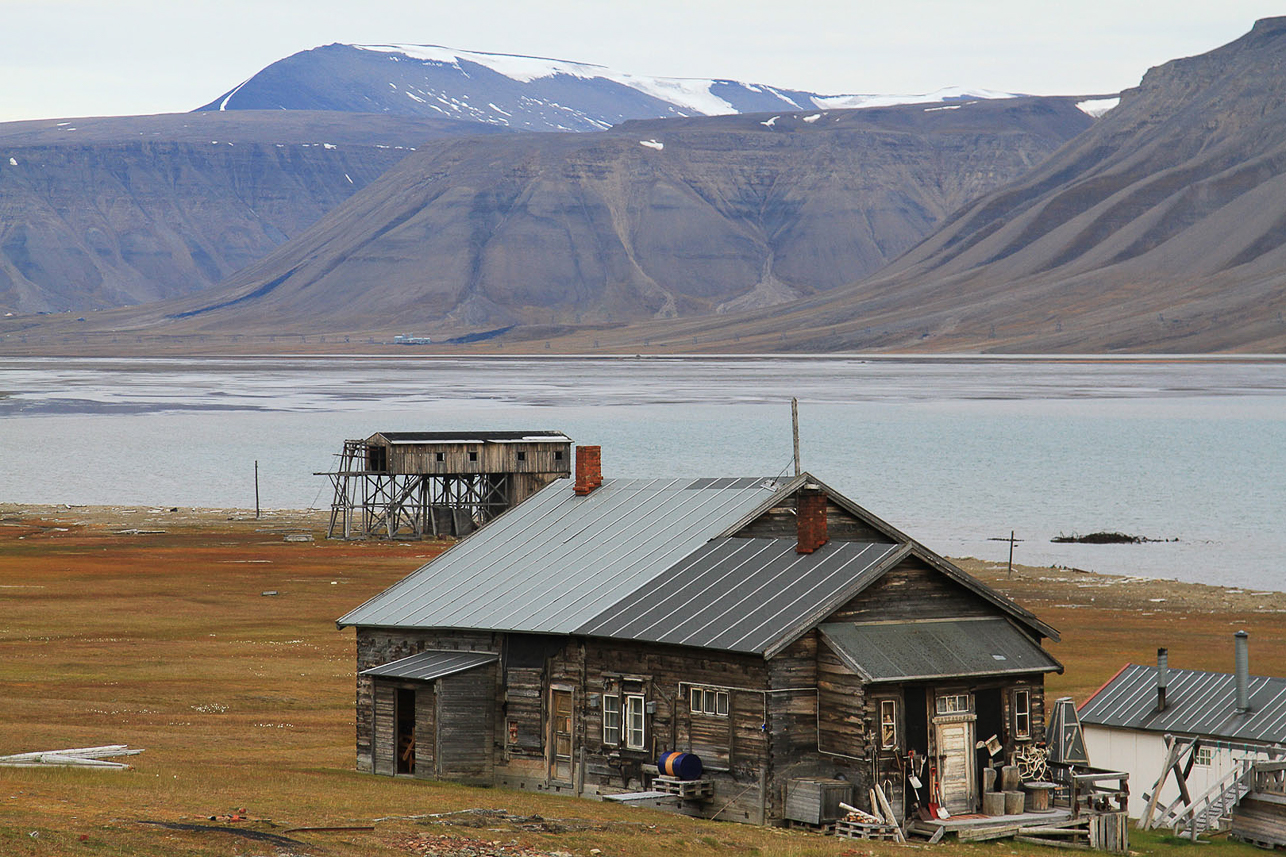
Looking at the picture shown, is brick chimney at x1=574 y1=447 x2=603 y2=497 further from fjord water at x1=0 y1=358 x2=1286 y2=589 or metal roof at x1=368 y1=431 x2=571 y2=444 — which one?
metal roof at x1=368 y1=431 x2=571 y2=444

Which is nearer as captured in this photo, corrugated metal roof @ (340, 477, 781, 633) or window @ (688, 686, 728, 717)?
window @ (688, 686, 728, 717)

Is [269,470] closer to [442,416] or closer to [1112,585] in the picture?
[442,416]

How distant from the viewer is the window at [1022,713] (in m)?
25.2

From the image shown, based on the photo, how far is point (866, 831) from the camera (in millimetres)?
23125

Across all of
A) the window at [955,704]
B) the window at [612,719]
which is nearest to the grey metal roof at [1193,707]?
the window at [955,704]

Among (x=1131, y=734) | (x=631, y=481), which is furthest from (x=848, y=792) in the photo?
(x=631, y=481)

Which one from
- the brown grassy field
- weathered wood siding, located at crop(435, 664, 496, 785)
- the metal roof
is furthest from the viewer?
the metal roof

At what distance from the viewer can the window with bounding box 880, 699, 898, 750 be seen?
23.7 metres

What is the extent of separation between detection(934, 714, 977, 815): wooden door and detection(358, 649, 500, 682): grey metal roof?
23.9 feet

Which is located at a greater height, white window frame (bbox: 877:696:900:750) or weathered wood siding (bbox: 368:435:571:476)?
weathered wood siding (bbox: 368:435:571:476)

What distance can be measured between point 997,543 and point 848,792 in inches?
2219

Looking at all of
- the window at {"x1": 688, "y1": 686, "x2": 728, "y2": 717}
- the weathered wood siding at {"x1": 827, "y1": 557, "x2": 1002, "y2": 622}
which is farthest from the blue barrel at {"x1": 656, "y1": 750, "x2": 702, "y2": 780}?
the weathered wood siding at {"x1": 827, "y1": 557, "x2": 1002, "y2": 622}

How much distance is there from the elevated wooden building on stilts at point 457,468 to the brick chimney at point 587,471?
43.5 metres

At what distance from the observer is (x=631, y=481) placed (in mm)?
31953
